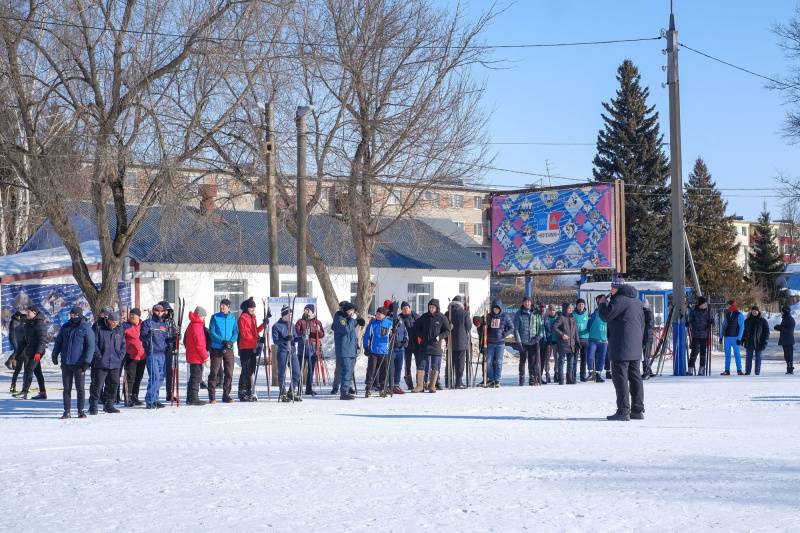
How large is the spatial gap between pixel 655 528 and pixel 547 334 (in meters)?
13.2

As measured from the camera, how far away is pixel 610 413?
1245 cm

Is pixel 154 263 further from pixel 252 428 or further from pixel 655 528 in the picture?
pixel 655 528

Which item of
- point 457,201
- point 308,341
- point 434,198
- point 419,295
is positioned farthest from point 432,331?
point 419,295

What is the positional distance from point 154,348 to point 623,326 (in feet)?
23.8

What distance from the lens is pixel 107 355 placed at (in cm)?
1319

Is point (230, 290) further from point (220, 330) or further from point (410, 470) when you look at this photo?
point (410, 470)

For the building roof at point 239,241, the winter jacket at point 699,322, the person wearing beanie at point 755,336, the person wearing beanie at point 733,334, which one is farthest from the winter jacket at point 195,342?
the person wearing beanie at point 755,336

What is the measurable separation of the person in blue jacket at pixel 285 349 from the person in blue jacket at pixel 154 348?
2.01 m

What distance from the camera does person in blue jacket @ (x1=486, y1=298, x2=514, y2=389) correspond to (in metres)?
17.8

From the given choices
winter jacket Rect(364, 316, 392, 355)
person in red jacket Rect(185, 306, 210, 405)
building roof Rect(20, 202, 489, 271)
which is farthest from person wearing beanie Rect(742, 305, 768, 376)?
person in red jacket Rect(185, 306, 210, 405)

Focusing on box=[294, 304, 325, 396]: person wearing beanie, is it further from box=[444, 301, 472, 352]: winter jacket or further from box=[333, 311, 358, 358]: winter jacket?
box=[444, 301, 472, 352]: winter jacket

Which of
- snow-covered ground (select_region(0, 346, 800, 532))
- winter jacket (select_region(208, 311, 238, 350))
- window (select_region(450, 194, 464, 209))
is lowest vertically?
snow-covered ground (select_region(0, 346, 800, 532))

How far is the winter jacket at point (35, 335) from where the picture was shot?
15.4 meters

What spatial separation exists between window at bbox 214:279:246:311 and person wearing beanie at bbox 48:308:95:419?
2308cm
